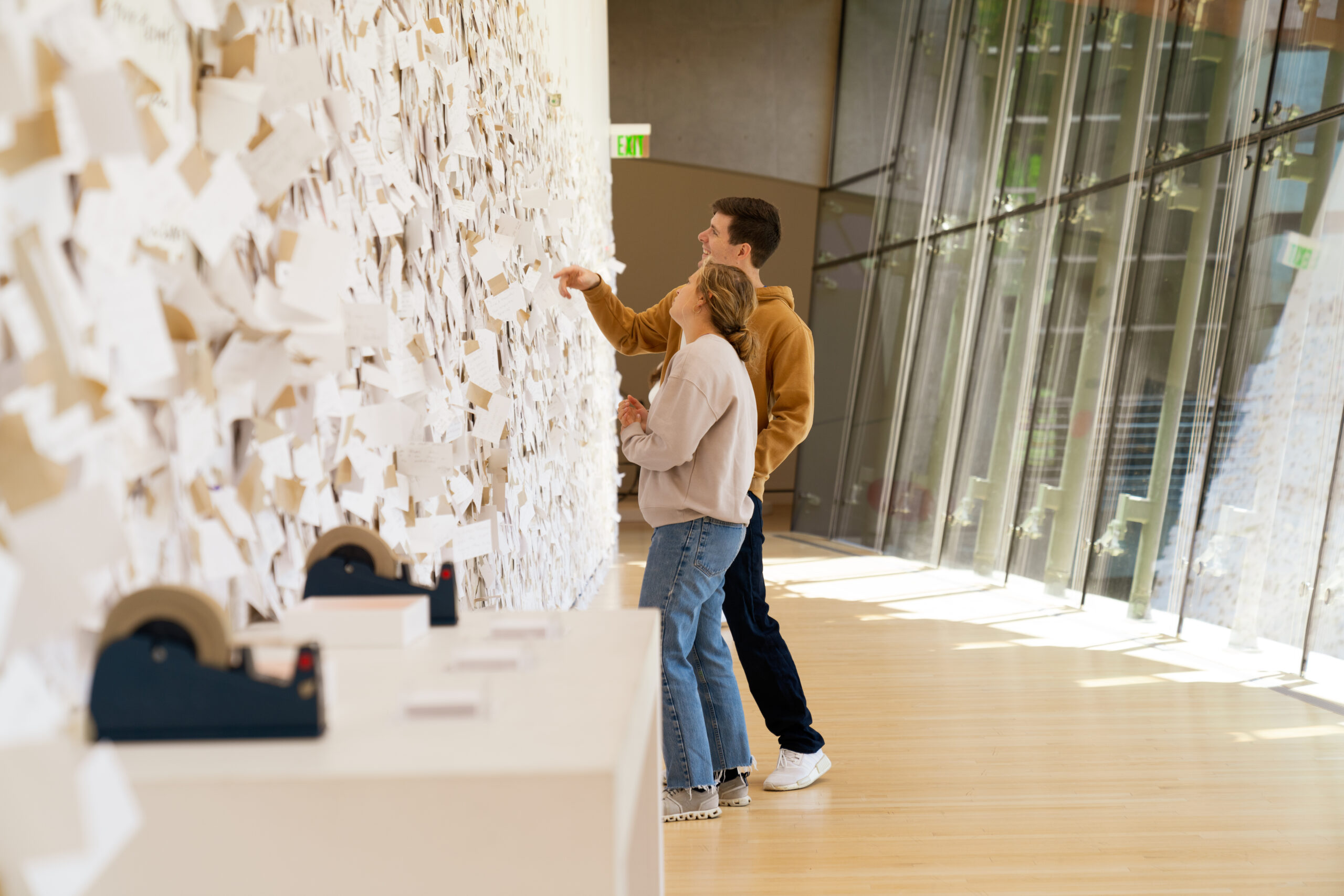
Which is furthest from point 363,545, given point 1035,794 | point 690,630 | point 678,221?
Result: point 678,221

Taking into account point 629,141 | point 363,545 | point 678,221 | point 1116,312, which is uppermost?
point 629,141

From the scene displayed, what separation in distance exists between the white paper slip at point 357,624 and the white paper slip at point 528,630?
0.07 m

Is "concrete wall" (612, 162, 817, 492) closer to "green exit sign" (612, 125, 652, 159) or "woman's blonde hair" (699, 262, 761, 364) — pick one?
"green exit sign" (612, 125, 652, 159)

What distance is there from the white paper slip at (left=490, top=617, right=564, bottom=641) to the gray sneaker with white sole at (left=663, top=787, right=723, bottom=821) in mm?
1404

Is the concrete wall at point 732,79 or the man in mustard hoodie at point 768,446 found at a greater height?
the concrete wall at point 732,79

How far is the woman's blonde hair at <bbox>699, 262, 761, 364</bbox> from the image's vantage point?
6.89 ft

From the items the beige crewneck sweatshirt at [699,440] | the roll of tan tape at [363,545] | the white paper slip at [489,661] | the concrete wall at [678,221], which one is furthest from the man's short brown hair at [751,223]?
the concrete wall at [678,221]

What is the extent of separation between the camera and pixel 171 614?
647mm

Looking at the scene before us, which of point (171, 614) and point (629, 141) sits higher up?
point (629, 141)

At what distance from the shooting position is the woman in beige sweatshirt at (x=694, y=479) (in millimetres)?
2021

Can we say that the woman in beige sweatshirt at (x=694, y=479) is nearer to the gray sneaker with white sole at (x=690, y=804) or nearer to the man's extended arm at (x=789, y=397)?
the gray sneaker with white sole at (x=690, y=804)

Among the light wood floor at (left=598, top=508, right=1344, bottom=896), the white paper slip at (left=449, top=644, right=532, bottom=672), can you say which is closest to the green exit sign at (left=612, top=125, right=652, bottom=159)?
the light wood floor at (left=598, top=508, right=1344, bottom=896)

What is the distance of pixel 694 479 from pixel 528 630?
1226 mm

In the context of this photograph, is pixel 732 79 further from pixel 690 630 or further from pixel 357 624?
pixel 357 624
